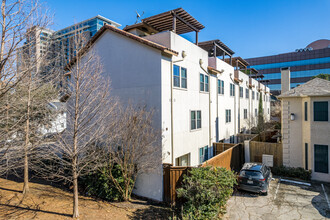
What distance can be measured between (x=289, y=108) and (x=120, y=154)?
1425cm

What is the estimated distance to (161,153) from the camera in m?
11.8

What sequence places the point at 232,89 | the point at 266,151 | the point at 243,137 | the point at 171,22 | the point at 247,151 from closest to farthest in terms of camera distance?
the point at 171,22, the point at 266,151, the point at 247,151, the point at 243,137, the point at 232,89

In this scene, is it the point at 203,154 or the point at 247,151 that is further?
the point at 247,151

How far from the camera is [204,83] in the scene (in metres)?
17.0

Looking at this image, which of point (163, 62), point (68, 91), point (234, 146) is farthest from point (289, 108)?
point (68, 91)

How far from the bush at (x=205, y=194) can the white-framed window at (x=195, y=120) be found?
508 centimetres

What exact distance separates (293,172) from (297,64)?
63350 millimetres

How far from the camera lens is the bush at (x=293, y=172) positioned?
1467 centimetres

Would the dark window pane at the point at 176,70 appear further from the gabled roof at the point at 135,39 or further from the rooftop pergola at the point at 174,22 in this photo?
the rooftop pergola at the point at 174,22

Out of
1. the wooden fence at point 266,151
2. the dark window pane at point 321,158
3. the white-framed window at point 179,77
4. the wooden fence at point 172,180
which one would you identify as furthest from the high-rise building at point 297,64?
the wooden fence at point 172,180

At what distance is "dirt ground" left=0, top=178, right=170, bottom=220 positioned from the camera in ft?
29.6

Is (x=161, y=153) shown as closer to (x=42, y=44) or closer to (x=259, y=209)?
(x=259, y=209)

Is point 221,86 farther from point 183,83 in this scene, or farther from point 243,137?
point 183,83

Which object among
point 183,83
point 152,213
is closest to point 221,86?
point 183,83
